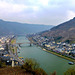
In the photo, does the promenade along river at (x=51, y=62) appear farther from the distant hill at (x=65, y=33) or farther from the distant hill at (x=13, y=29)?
the distant hill at (x=13, y=29)

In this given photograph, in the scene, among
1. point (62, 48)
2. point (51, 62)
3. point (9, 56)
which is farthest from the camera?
point (62, 48)

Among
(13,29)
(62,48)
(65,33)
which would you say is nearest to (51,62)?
(62,48)

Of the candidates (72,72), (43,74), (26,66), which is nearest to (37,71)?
(43,74)

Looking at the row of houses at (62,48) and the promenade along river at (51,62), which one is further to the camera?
the row of houses at (62,48)

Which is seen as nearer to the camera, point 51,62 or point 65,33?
point 51,62

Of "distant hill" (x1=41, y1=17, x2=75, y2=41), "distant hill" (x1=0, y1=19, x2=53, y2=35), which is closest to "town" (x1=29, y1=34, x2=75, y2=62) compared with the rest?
"distant hill" (x1=41, y1=17, x2=75, y2=41)

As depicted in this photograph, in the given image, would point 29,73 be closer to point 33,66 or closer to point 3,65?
point 33,66

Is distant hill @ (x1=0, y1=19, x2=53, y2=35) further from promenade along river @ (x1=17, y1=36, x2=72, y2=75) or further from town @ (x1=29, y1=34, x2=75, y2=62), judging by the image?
promenade along river @ (x1=17, y1=36, x2=72, y2=75)

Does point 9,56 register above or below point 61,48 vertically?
below

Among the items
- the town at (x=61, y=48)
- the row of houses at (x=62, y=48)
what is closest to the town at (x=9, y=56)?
the town at (x=61, y=48)

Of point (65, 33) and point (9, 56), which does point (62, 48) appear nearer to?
point (9, 56)

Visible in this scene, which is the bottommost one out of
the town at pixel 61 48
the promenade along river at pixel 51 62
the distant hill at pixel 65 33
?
the promenade along river at pixel 51 62
